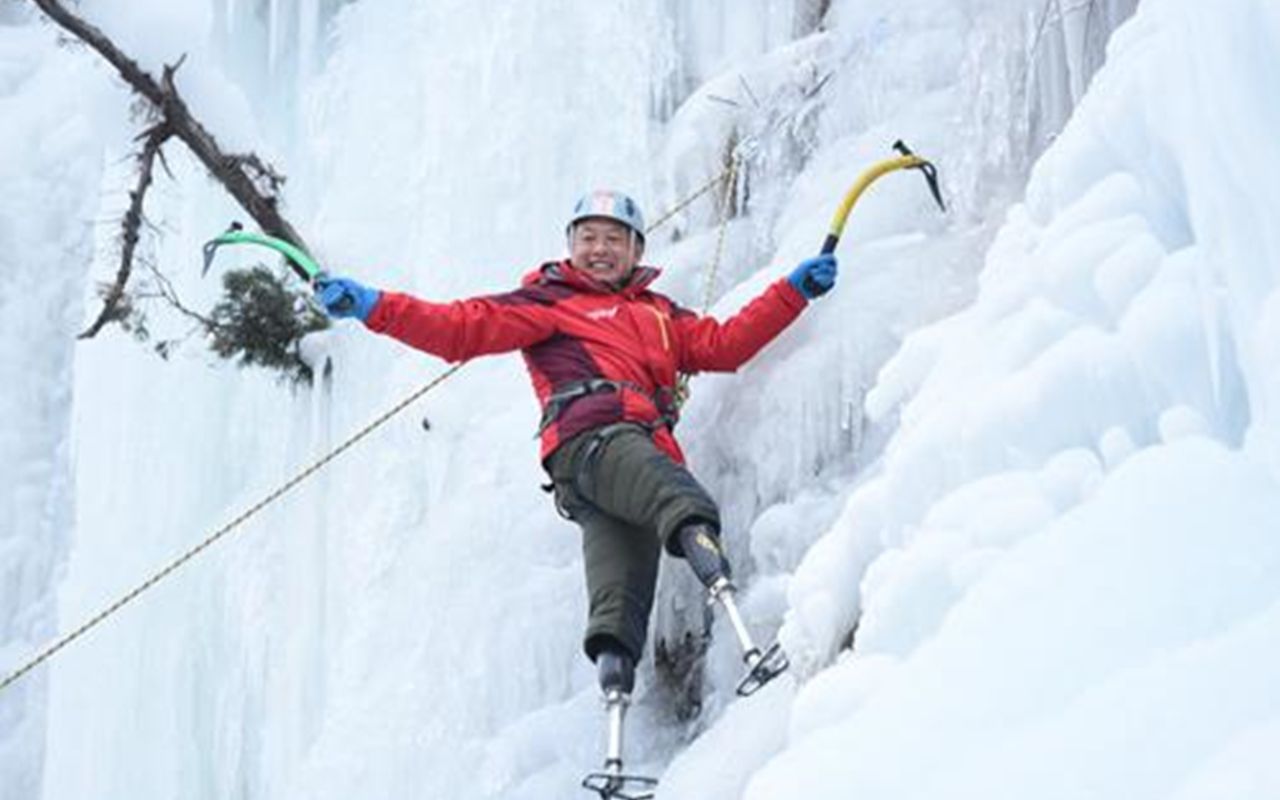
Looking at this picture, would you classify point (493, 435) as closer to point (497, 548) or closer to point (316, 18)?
point (497, 548)

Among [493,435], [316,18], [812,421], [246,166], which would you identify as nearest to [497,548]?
[493,435]

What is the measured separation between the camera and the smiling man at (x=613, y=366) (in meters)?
3.04

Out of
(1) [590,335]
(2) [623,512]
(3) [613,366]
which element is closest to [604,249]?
(1) [590,335]

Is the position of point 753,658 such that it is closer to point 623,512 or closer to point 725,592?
point 725,592

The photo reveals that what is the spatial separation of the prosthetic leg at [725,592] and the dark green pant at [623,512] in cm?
4

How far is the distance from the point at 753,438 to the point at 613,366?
38cm

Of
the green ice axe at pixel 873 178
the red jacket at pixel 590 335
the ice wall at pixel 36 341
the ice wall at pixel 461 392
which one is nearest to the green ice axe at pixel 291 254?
the red jacket at pixel 590 335

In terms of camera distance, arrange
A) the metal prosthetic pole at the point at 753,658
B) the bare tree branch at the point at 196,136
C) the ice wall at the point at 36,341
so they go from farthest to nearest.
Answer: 1. the ice wall at the point at 36,341
2. the bare tree branch at the point at 196,136
3. the metal prosthetic pole at the point at 753,658

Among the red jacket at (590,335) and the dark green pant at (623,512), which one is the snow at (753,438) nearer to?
the red jacket at (590,335)

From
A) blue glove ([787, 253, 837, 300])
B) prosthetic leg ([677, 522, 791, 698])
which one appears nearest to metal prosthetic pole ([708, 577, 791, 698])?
prosthetic leg ([677, 522, 791, 698])

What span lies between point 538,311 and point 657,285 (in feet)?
2.44

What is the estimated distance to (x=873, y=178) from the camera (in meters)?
3.54

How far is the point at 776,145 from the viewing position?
13.7ft

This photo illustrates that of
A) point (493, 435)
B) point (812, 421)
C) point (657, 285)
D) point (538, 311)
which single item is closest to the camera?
point (812, 421)
